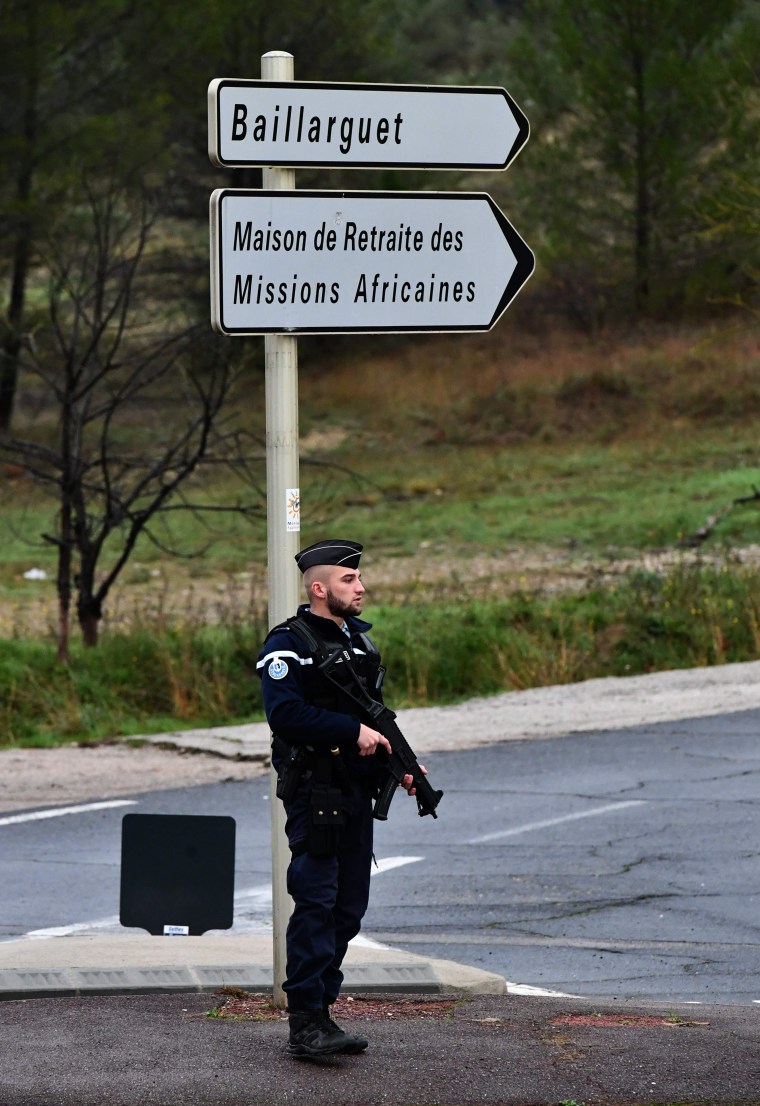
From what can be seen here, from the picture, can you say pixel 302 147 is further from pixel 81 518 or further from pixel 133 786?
pixel 81 518

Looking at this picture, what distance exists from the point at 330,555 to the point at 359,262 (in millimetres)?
965

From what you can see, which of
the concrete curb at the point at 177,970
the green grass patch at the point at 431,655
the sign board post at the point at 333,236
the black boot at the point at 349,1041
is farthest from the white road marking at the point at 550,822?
the black boot at the point at 349,1041

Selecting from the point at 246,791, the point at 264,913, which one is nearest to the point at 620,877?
the point at 264,913

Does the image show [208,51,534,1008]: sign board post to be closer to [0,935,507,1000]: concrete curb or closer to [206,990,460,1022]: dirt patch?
[206,990,460,1022]: dirt patch

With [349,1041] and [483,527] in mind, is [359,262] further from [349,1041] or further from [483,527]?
[483,527]

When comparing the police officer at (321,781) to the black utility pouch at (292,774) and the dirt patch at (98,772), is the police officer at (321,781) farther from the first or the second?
the dirt patch at (98,772)

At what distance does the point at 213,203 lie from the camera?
5648 mm

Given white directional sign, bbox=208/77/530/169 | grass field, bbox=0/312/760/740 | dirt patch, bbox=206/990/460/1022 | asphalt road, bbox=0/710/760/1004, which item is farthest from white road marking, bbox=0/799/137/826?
white directional sign, bbox=208/77/530/169

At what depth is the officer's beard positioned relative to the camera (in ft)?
18.0

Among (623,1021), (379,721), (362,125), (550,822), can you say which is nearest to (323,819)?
(379,721)

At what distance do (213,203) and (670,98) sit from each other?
1481 inches

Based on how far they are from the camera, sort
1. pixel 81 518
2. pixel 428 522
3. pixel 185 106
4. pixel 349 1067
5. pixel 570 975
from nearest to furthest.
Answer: pixel 349 1067 < pixel 570 975 < pixel 81 518 < pixel 428 522 < pixel 185 106

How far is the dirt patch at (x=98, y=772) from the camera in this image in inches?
496

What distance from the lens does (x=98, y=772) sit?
1333 centimetres
